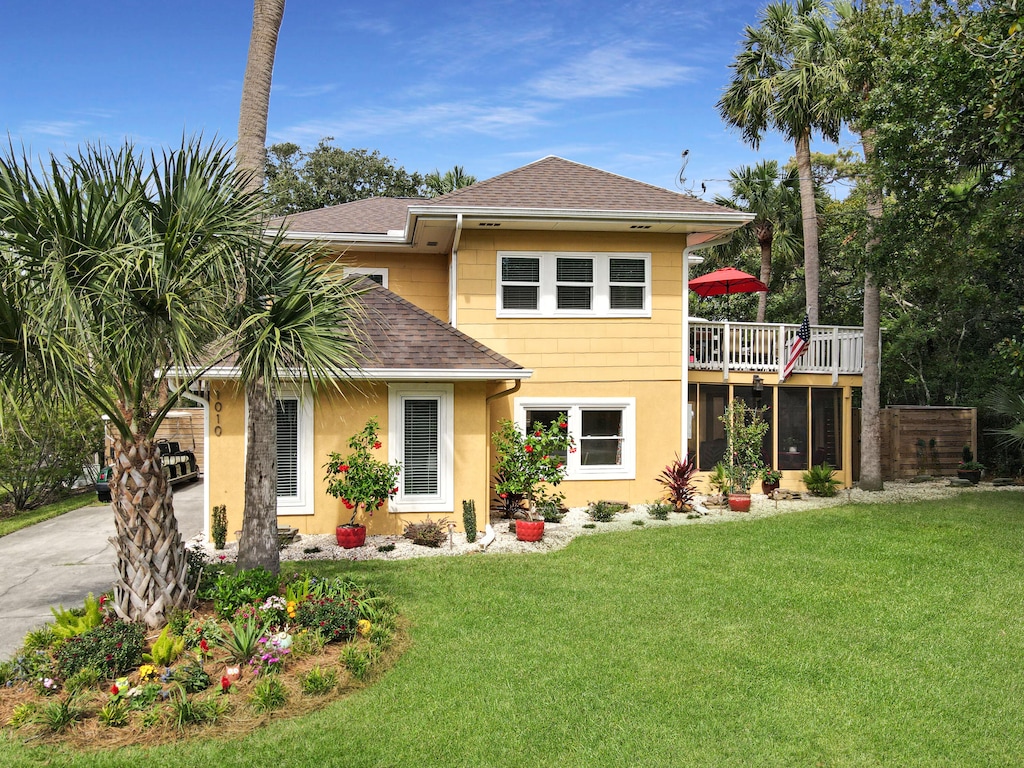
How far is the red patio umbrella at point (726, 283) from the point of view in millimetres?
16406

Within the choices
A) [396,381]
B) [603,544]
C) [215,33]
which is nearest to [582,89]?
[215,33]

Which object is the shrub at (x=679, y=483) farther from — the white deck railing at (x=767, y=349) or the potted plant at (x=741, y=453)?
the white deck railing at (x=767, y=349)

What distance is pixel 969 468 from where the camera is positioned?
17.9 m

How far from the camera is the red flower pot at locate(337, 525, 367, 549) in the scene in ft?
34.9

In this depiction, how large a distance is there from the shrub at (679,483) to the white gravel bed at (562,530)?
0.33m

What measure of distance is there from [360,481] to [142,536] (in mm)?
4246

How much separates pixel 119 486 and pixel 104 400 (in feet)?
2.70

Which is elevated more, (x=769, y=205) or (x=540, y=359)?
(x=769, y=205)

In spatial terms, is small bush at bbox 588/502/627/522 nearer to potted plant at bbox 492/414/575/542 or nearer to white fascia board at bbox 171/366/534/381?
potted plant at bbox 492/414/575/542

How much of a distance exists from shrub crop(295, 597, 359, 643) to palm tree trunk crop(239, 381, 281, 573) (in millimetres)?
1617

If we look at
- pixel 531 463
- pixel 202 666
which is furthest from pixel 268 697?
pixel 531 463

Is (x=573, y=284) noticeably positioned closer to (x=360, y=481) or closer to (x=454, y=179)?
(x=360, y=481)

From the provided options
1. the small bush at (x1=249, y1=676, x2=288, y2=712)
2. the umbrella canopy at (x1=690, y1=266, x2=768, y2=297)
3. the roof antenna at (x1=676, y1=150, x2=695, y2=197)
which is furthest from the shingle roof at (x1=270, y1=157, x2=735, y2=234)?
the small bush at (x1=249, y1=676, x2=288, y2=712)

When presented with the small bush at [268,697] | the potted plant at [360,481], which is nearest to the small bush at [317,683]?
the small bush at [268,697]
